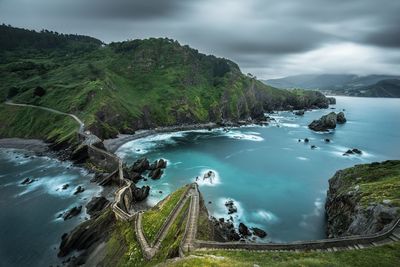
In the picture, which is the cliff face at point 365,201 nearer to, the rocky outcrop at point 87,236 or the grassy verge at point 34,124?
the rocky outcrop at point 87,236

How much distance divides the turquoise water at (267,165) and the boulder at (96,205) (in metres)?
11.5

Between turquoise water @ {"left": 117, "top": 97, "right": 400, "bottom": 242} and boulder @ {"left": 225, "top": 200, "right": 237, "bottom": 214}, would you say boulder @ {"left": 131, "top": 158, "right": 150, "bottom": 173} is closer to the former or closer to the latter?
turquoise water @ {"left": 117, "top": 97, "right": 400, "bottom": 242}

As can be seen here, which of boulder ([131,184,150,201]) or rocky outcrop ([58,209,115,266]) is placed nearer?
rocky outcrop ([58,209,115,266])

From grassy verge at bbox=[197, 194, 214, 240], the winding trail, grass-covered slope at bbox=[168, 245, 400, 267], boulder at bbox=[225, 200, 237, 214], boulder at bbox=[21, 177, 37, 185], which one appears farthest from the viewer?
boulder at bbox=[21, 177, 37, 185]

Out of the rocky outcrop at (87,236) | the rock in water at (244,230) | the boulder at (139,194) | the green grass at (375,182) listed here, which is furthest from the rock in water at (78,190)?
the green grass at (375,182)

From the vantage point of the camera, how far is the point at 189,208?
150 feet

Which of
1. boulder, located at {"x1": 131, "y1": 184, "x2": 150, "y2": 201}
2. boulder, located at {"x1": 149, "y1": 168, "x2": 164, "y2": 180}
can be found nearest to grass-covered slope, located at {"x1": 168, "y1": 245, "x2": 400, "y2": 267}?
boulder, located at {"x1": 131, "y1": 184, "x2": 150, "y2": 201}

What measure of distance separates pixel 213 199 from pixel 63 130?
270 feet

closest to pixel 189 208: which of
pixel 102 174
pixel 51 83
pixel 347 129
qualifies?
pixel 102 174

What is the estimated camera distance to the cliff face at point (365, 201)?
39.8 metres

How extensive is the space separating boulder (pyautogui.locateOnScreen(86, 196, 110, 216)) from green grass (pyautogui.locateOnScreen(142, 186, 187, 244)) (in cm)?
2005

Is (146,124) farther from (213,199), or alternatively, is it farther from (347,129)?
(347,129)

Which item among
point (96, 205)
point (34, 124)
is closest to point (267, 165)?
point (96, 205)

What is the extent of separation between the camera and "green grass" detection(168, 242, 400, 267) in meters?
27.5
